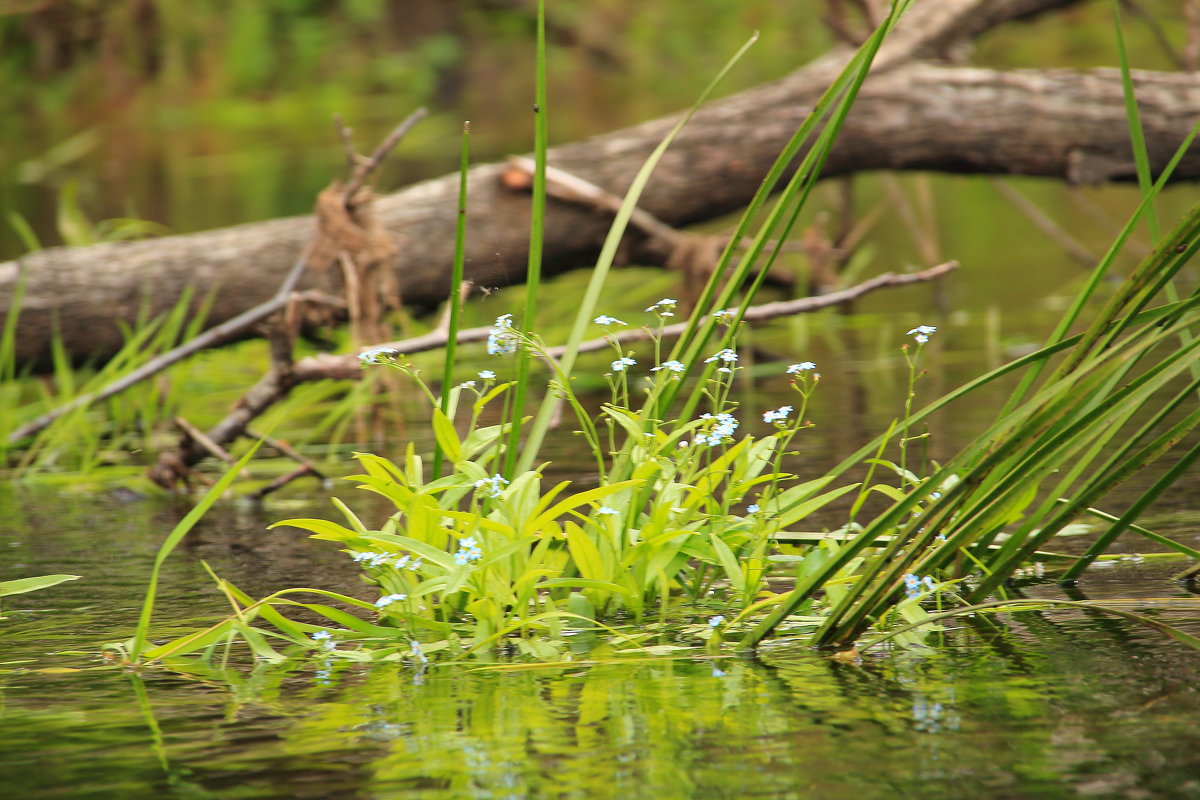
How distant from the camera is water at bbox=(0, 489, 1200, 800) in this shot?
3.28ft

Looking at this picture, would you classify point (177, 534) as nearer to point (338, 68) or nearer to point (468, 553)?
point (468, 553)

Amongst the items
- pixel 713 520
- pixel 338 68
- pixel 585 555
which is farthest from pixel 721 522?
pixel 338 68

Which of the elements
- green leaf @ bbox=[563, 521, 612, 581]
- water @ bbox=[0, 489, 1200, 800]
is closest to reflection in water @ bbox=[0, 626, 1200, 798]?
water @ bbox=[0, 489, 1200, 800]

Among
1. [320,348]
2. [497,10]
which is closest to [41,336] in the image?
[320,348]

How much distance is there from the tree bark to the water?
197 centimetres

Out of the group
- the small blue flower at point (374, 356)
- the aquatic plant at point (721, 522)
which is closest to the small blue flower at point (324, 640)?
the aquatic plant at point (721, 522)

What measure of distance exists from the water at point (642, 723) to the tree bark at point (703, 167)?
6.48 ft

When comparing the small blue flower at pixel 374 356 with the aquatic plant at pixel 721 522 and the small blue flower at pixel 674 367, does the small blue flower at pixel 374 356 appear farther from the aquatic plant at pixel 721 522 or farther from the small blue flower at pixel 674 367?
the small blue flower at pixel 674 367

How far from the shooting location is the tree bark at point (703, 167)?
11.0ft

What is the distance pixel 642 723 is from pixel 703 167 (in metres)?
2.66

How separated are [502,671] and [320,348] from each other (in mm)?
2643

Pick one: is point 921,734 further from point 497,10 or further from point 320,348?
point 497,10

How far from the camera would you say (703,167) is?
3.65 m

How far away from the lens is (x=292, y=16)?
12.5 metres
